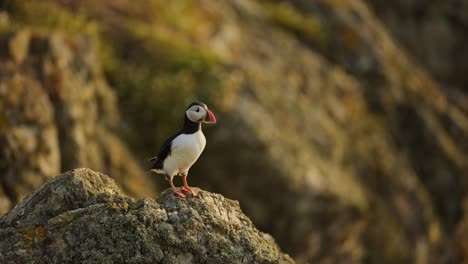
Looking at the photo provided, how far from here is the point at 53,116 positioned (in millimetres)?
15164

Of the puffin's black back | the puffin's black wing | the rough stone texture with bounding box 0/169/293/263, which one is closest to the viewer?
the rough stone texture with bounding box 0/169/293/263

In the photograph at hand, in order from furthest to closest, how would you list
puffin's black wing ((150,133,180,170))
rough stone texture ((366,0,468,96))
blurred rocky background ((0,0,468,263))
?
rough stone texture ((366,0,468,96)) < blurred rocky background ((0,0,468,263)) < puffin's black wing ((150,133,180,170))

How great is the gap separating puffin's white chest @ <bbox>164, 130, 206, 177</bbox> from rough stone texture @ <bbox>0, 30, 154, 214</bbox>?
17.0ft

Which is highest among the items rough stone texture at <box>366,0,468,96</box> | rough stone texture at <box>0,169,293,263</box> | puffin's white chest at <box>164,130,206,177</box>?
rough stone texture at <box>366,0,468,96</box>

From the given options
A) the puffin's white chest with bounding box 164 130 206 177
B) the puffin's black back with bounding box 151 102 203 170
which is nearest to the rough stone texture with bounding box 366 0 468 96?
the puffin's black back with bounding box 151 102 203 170

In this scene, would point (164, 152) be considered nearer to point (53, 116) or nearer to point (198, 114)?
point (198, 114)

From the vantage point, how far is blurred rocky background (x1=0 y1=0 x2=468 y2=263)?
1533 cm

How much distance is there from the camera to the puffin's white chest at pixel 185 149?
886 cm

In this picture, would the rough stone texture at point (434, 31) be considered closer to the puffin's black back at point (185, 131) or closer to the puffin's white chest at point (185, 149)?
the puffin's black back at point (185, 131)

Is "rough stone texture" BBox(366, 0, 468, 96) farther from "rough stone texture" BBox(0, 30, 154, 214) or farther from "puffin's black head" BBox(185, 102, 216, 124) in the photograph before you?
"puffin's black head" BBox(185, 102, 216, 124)

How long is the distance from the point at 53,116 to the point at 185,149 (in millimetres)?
6975

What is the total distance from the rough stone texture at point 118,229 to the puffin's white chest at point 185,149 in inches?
20.8

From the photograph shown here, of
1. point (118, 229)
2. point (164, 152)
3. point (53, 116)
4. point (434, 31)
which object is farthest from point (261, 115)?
point (434, 31)

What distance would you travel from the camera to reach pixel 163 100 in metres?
17.6
